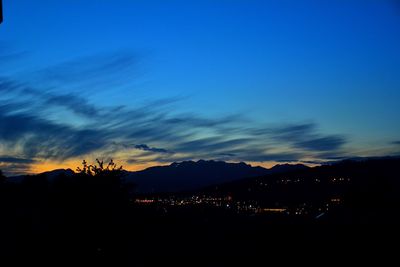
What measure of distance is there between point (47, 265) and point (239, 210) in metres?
82.2

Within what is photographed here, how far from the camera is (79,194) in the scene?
27.6 metres

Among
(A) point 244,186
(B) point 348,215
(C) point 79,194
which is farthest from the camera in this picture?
(A) point 244,186

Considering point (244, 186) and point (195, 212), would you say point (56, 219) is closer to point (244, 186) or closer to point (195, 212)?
point (195, 212)

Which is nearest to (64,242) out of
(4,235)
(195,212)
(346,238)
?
(4,235)

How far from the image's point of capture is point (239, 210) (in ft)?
339

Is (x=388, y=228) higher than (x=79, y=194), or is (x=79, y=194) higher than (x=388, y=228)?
(x=79, y=194)

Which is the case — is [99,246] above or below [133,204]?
below

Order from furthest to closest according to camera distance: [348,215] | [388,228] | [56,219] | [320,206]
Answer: [320,206] → [56,219] → [348,215] → [388,228]

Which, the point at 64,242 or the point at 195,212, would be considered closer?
the point at 64,242

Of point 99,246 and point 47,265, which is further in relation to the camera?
point 99,246

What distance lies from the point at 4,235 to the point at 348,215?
18.6 metres

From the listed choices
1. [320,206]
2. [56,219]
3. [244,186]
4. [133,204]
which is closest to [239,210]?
[320,206]

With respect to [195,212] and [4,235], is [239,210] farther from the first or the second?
[4,235]

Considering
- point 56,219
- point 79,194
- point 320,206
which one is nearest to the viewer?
point 56,219
